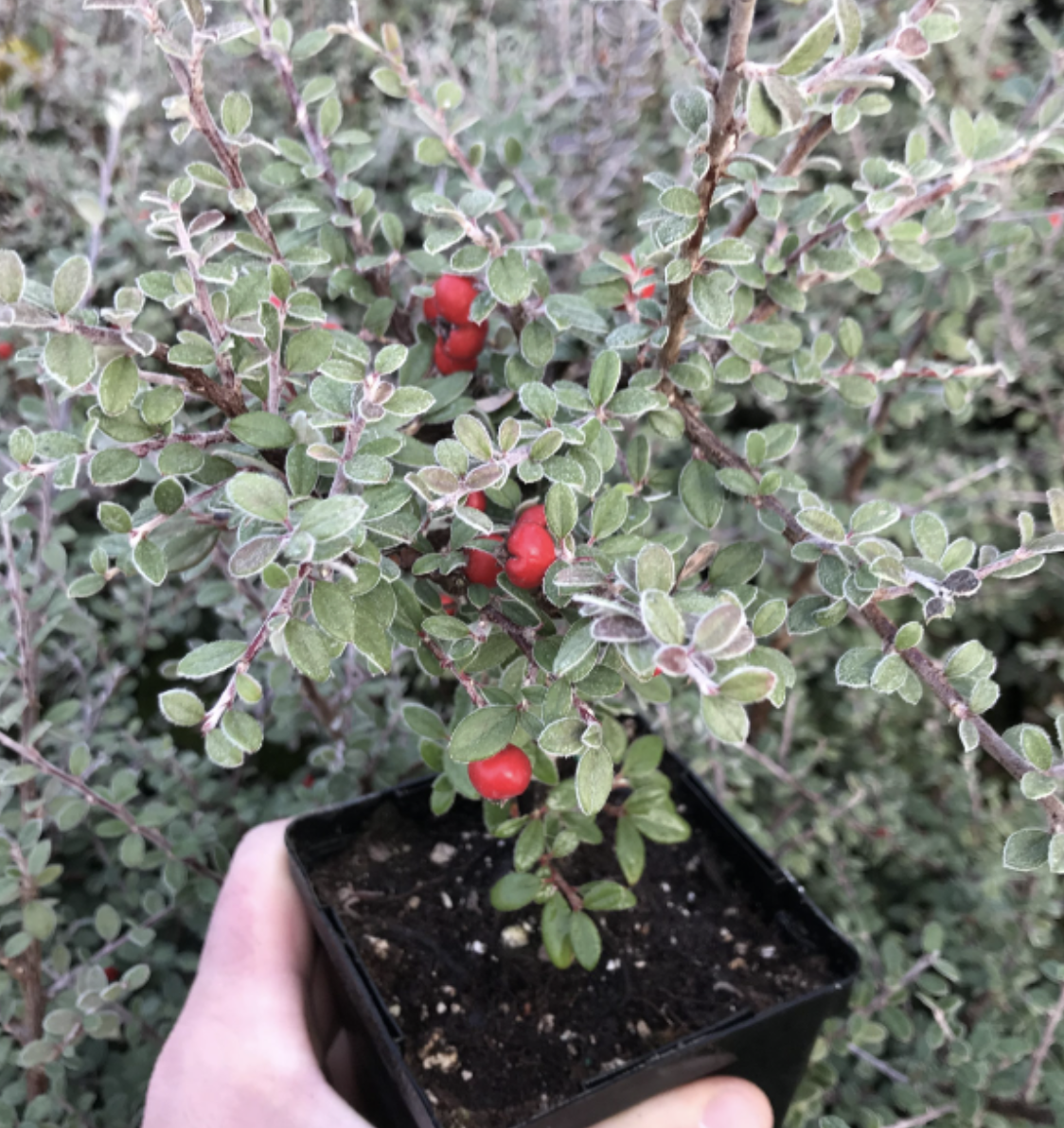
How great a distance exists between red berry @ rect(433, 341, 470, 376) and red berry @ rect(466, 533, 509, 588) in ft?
0.70

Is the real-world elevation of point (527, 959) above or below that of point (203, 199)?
below

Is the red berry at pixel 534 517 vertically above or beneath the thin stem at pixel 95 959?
above

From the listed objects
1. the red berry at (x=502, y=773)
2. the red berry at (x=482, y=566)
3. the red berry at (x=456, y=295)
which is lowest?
the red berry at (x=502, y=773)

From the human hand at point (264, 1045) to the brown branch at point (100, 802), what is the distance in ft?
0.61

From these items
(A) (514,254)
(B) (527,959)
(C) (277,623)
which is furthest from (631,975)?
(A) (514,254)

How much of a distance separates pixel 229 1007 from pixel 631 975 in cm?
38

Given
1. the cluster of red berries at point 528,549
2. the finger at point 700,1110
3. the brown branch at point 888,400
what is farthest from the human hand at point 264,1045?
the brown branch at point 888,400

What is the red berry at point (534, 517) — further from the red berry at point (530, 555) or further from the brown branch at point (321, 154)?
the brown branch at point (321, 154)

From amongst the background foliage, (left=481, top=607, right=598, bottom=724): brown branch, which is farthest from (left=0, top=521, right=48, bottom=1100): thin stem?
(left=481, top=607, right=598, bottom=724): brown branch

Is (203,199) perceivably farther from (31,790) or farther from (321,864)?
(321,864)

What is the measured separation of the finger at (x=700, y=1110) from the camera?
0.82m

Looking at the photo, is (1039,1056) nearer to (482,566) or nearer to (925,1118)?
(925,1118)

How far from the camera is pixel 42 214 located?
1.72 meters

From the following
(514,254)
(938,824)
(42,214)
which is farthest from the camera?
(42,214)
